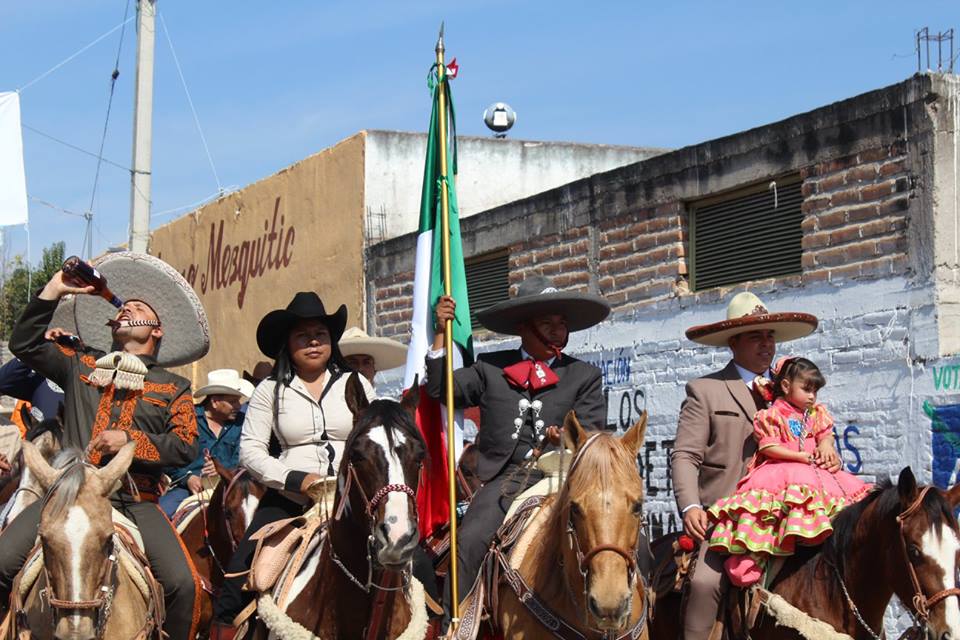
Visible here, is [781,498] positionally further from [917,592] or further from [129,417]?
[129,417]

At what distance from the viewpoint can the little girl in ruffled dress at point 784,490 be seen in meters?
6.75

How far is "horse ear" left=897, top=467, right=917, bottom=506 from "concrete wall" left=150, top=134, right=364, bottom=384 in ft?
41.1

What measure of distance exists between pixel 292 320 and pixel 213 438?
4.52 m

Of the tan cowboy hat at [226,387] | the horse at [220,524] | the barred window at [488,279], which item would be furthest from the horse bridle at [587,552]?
the barred window at [488,279]

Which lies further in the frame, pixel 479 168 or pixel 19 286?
pixel 19 286

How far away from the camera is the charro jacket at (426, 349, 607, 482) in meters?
7.44

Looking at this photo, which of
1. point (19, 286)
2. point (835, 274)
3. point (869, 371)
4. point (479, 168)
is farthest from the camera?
point (19, 286)

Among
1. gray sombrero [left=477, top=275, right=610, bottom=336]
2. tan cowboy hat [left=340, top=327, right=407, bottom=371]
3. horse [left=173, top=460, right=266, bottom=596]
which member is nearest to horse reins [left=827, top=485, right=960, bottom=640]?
gray sombrero [left=477, top=275, right=610, bottom=336]

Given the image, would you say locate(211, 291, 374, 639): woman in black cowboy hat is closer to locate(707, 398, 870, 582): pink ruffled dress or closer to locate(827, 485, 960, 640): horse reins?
locate(707, 398, 870, 582): pink ruffled dress

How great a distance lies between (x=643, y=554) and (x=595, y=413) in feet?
3.03

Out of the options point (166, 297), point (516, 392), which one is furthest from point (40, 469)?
point (516, 392)

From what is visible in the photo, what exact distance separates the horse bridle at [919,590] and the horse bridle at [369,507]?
7.81 ft

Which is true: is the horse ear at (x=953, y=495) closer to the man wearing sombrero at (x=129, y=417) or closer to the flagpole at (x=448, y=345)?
the flagpole at (x=448, y=345)

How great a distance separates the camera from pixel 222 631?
6.84 meters
